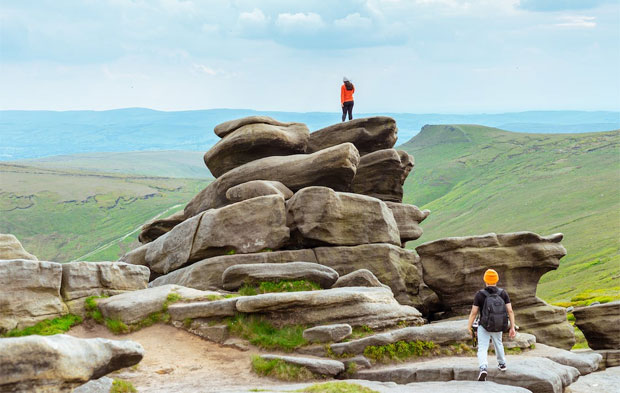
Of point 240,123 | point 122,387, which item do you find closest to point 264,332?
point 122,387

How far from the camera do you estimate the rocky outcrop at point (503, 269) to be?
4956 cm

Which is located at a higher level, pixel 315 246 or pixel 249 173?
pixel 249 173

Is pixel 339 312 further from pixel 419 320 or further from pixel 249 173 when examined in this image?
pixel 249 173

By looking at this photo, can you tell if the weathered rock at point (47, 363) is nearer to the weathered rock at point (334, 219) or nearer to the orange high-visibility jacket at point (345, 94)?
the weathered rock at point (334, 219)

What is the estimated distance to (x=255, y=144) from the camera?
2233 inches

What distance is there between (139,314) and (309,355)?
1023 cm

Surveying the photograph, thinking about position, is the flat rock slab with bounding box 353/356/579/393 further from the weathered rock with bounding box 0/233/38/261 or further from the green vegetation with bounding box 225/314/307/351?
the weathered rock with bounding box 0/233/38/261

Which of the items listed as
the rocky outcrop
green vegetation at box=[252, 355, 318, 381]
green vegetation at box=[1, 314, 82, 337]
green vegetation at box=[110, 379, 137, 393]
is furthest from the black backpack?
the rocky outcrop

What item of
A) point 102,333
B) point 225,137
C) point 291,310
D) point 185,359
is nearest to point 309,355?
point 291,310

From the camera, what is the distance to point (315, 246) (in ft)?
157

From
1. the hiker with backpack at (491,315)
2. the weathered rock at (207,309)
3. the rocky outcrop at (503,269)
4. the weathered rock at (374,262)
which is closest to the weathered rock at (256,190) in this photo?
the weathered rock at (374,262)

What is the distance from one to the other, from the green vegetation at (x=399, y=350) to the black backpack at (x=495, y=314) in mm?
5775

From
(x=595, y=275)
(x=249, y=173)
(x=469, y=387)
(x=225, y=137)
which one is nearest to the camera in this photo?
(x=469, y=387)

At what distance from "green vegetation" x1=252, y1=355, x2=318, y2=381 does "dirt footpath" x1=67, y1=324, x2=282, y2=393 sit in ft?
1.56
